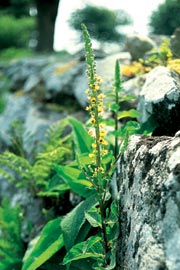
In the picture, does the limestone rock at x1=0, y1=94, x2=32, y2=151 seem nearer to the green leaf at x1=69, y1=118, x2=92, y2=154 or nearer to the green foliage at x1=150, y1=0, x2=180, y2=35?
the green foliage at x1=150, y1=0, x2=180, y2=35

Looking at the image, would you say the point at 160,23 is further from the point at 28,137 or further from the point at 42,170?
the point at 42,170

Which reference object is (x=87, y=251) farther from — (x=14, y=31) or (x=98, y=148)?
(x=14, y=31)

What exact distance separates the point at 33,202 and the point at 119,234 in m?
2.52

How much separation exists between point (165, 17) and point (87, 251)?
381 centimetres

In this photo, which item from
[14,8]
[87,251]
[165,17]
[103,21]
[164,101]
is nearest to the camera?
[87,251]

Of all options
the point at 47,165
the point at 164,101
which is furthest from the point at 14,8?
the point at 164,101

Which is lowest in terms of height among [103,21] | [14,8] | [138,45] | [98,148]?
[98,148]

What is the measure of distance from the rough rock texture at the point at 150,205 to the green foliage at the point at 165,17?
2389 millimetres

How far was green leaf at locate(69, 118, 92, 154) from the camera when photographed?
Result: 406 centimetres

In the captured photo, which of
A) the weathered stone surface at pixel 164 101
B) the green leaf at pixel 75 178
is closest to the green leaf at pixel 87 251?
the green leaf at pixel 75 178

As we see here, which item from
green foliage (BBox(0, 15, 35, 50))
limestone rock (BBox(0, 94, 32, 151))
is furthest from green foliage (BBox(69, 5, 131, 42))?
limestone rock (BBox(0, 94, 32, 151))

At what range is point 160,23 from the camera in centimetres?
652

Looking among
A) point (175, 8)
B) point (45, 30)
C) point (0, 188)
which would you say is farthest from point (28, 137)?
point (45, 30)

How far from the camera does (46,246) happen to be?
11.8ft
